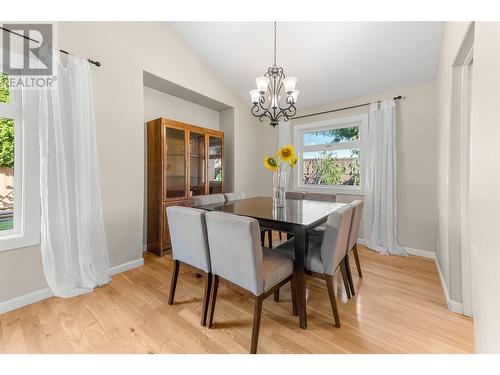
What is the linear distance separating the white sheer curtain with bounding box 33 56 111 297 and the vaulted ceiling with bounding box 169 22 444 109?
1.68m

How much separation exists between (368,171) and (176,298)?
9.49 feet

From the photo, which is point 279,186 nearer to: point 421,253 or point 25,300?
point 421,253

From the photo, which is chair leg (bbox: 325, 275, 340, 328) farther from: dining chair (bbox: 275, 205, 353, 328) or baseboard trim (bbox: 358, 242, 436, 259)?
baseboard trim (bbox: 358, 242, 436, 259)

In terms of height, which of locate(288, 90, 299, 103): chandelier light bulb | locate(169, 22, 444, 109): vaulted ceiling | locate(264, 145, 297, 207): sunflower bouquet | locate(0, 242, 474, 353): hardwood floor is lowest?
locate(0, 242, 474, 353): hardwood floor

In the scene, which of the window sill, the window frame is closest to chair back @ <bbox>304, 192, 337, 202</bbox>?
the window sill

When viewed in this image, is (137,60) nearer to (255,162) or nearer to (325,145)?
(255,162)

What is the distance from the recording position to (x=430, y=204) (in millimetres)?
2648

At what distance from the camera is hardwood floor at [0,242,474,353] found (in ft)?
4.23

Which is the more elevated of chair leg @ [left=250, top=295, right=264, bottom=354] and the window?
the window

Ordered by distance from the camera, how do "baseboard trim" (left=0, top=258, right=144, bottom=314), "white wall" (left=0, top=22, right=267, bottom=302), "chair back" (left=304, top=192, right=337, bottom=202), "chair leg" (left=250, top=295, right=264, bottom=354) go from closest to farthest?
"chair leg" (left=250, top=295, right=264, bottom=354) → "baseboard trim" (left=0, top=258, right=144, bottom=314) → "white wall" (left=0, top=22, right=267, bottom=302) → "chair back" (left=304, top=192, right=337, bottom=202)

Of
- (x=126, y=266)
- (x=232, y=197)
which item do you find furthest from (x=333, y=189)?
(x=126, y=266)

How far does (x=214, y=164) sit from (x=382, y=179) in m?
2.49

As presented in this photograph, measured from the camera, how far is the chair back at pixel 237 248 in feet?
3.94

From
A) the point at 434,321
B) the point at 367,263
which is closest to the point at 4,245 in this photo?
the point at 434,321
